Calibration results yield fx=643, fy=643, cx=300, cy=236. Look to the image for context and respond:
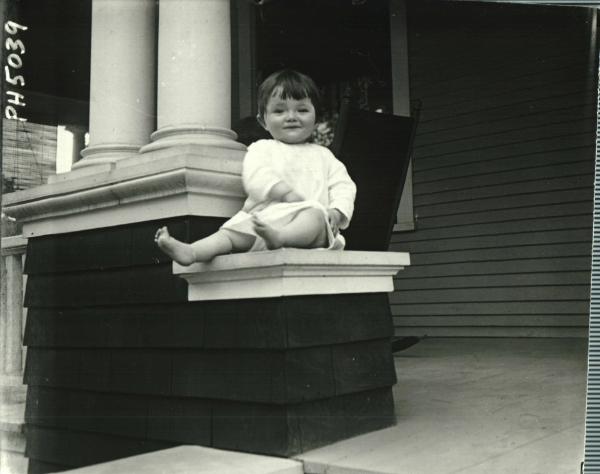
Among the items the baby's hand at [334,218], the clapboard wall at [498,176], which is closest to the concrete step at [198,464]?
the baby's hand at [334,218]

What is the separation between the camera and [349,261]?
2137 millimetres

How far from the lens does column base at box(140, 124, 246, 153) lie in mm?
2584

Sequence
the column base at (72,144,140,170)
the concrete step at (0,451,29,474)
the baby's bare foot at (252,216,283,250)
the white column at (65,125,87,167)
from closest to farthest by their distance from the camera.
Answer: the baby's bare foot at (252,216,283,250) → the column base at (72,144,140,170) → the concrete step at (0,451,29,474) → the white column at (65,125,87,167)

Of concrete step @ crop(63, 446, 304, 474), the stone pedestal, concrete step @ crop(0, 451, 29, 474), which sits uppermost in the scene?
the stone pedestal

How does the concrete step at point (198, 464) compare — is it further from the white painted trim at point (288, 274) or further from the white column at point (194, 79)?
the white column at point (194, 79)

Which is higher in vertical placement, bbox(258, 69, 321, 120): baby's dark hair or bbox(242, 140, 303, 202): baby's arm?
bbox(258, 69, 321, 120): baby's dark hair

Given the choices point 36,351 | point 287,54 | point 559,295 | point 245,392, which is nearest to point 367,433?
point 245,392

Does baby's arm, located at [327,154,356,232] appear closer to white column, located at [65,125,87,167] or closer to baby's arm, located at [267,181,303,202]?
baby's arm, located at [267,181,303,202]

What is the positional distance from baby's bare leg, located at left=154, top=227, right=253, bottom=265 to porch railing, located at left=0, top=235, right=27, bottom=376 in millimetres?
1798

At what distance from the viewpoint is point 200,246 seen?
2053 mm

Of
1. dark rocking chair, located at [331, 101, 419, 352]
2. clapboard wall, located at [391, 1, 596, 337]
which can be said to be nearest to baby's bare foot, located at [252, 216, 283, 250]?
dark rocking chair, located at [331, 101, 419, 352]

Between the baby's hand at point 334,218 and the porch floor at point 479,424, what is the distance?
0.69 m

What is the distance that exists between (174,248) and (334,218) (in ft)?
1.82

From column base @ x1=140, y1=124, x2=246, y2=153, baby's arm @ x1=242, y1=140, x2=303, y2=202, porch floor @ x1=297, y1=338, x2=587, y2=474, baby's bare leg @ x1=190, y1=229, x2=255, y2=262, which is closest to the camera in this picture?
porch floor @ x1=297, y1=338, x2=587, y2=474
